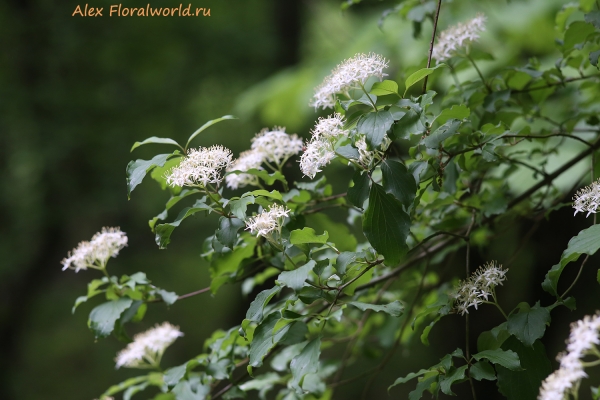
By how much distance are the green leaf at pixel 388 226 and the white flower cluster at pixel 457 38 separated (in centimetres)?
51

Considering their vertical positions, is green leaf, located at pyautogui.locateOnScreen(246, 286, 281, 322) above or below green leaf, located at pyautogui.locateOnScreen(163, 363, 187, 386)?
above

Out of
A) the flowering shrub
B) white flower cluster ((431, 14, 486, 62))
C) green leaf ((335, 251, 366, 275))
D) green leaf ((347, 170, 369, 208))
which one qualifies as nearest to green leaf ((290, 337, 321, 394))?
the flowering shrub

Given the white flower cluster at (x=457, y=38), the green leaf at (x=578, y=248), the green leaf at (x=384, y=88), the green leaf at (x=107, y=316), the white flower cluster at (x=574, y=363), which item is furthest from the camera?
the white flower cluster at (x=457, y=38)

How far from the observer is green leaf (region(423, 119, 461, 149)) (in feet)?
2.75

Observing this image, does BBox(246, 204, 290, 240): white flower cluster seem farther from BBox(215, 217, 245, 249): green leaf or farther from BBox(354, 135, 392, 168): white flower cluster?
BBox(354, 135, 392, 168): white flower cluster

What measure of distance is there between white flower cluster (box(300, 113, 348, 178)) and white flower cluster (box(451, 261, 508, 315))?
308mm

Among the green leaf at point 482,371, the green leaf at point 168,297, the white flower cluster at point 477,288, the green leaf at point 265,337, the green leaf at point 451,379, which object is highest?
the green leaf at point 168,297

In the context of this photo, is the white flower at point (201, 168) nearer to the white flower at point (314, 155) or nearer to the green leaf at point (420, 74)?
the white flower at point (314, 155)

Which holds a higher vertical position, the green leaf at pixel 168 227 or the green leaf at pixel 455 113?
the green leaf at pixel 168 227

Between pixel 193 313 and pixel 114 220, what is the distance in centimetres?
115

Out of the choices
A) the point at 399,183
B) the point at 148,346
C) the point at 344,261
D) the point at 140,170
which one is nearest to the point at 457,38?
the point at 399,183

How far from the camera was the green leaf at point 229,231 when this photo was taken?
0.87 m

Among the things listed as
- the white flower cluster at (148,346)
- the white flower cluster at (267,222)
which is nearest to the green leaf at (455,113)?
the white flower cluster at (267,222)

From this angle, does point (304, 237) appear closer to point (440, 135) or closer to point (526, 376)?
point (440, 135)
